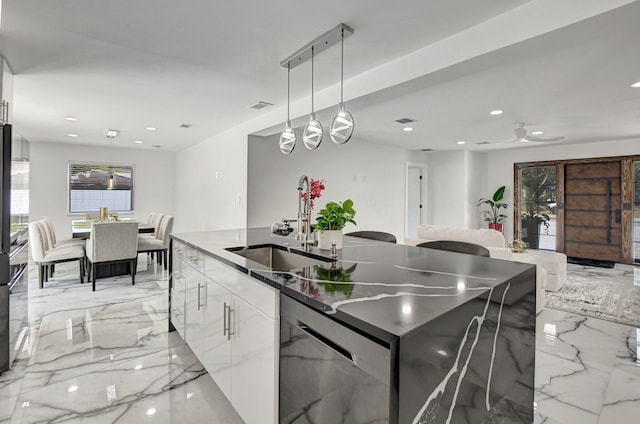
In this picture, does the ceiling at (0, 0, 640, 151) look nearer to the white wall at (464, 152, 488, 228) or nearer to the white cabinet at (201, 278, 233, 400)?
the white cabinet at (201, 278, 233, 400)

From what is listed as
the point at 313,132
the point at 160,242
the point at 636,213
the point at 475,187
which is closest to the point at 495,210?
the point at 475,187

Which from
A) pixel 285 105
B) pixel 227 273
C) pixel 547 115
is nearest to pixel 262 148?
pixel 285 105

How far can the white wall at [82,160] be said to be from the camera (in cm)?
655

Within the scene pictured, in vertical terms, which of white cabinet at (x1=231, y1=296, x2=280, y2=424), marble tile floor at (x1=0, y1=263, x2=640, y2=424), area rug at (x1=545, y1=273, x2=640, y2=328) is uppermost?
white cabinet at (x1=231, y1=296, x2=280, y2=424)

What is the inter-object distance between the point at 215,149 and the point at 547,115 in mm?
5083

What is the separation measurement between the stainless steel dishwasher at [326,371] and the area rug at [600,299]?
3.48 m

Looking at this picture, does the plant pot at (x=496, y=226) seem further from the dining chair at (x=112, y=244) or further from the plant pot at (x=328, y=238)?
the dining chair at (x=112, y=244)

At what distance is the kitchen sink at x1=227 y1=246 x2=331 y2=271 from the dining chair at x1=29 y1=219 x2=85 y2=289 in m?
3.32

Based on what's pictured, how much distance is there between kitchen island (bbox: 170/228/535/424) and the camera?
36.3 inches

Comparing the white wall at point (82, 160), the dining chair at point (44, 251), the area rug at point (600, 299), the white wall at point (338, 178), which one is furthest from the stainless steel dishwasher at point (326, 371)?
the white wall at point (82, 160)

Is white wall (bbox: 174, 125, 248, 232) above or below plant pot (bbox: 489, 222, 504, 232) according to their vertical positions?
above

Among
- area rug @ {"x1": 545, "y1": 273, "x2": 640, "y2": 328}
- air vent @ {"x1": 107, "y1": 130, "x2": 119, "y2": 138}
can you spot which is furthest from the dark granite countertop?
air vent @ {"x1": 107, "y1": 130, "x2": 119, "y2": 138}

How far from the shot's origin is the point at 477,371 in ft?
3.85

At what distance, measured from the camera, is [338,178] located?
5793mm
